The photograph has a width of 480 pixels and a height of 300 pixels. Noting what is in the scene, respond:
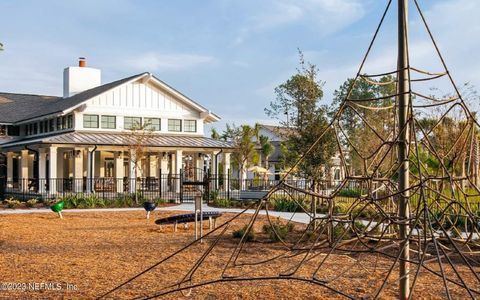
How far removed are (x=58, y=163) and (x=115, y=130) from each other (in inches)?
168

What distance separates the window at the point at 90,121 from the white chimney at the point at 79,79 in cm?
682

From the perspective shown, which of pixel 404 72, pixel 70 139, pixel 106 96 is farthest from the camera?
pixel 106 96

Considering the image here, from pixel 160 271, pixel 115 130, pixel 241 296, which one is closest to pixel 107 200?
pixel 115 130

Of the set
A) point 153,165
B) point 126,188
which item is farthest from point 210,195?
point 153,165

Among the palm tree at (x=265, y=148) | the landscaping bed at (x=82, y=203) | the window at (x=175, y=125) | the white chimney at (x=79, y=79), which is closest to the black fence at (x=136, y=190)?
the landscaping bed at (x=82, y=203)

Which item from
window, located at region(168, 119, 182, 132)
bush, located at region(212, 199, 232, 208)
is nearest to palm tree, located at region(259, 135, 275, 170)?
window, located at region(168, 119, 182, 132)

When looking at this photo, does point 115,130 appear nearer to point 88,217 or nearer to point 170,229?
point 88,217

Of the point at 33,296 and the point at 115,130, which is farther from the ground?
the point at 115,130

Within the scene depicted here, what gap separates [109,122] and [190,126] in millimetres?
5239

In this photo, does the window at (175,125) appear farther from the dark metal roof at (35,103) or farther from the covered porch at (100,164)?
the dark metal roof at (35,103)

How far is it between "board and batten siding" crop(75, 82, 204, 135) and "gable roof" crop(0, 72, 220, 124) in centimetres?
46

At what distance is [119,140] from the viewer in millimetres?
30891

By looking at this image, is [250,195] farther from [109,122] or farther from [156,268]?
[156,268]

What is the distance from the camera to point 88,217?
1972 cm
